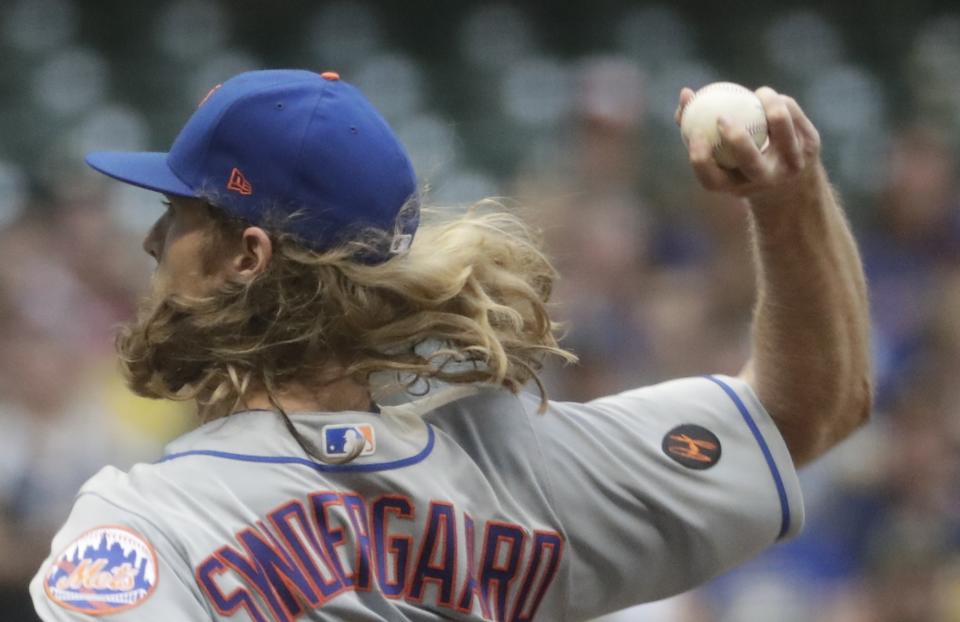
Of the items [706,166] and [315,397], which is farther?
[315,397]

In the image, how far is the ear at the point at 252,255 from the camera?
1963 millimetres

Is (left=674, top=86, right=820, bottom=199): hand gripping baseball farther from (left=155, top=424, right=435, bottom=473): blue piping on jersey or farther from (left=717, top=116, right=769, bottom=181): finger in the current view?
(left=155, top=424, right=435, bottom=473): blue piping on jersey

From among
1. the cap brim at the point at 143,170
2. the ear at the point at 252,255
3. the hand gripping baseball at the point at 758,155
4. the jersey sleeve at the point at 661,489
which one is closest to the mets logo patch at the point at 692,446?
the jersey sleeve at the point at 661,489

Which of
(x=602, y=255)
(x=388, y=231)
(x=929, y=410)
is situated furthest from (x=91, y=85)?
(x=388, y=231)

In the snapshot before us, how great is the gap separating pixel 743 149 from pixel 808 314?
0.38 metres

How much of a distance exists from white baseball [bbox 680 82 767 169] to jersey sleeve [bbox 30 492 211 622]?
0.84m

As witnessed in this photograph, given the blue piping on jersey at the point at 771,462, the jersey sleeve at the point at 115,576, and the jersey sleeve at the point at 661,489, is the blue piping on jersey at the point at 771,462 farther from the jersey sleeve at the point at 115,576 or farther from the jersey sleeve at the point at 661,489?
the jersey sleeve at the point at 115,576

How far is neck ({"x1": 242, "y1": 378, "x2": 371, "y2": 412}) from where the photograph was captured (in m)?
2.00

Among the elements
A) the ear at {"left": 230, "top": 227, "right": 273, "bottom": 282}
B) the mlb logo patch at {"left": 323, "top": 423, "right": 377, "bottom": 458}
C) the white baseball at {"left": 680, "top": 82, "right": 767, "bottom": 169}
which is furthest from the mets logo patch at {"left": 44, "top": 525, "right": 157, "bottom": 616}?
the white baseball at {"left": 680, "top": 82, "right": 767, "bottom": 169}

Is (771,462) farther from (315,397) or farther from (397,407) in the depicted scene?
(315,397)

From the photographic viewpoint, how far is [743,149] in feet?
6.05

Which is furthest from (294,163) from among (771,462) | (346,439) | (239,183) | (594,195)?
(594,195)

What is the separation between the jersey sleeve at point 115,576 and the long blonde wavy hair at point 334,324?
27 centimetres

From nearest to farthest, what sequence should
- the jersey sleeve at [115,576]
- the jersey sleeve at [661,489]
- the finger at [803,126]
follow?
1. the jersey sleeve at [115,576]
2. the finger at [803,126]
3. the jersey sleeve at [661,489]
